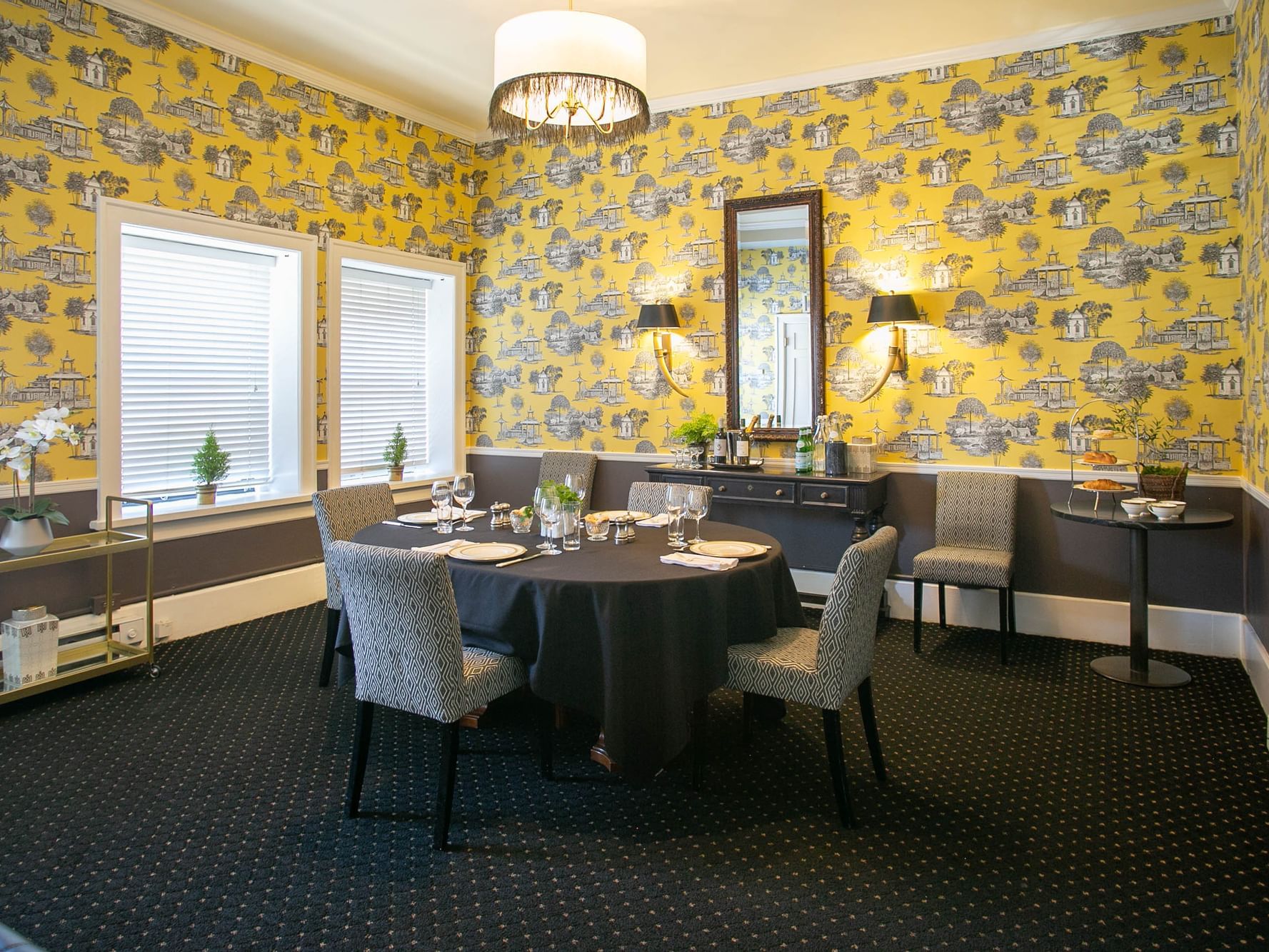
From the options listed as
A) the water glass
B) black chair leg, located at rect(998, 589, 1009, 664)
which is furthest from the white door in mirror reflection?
the water glass

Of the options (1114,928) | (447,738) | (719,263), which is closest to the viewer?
(1114,928)

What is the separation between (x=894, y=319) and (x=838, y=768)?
2815mm

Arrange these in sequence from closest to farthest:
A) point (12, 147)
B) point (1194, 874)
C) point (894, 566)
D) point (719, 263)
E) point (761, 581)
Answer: point (1194, 874)
point (761, 581)
point (12, 147)
point (894, 566)
point (719, 263)

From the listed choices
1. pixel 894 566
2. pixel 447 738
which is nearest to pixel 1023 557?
pixel 894 566

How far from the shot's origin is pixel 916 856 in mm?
2445

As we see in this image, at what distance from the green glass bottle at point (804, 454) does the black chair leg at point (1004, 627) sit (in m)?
1.26

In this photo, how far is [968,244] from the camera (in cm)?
474

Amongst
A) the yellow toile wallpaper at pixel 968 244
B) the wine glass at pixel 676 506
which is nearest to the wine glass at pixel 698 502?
the wine glass at pixel 676 506

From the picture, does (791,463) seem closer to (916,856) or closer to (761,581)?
(761,581)

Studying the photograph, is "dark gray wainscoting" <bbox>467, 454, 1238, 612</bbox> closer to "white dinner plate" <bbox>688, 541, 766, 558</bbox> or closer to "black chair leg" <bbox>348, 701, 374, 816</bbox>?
"white dinner plate" <bbox>688, 541, 766, 558</bbox>

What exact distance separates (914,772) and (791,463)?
2.56m

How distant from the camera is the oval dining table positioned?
2.63m

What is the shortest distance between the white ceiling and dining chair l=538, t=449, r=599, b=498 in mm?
2470

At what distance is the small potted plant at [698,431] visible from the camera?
5.20m
